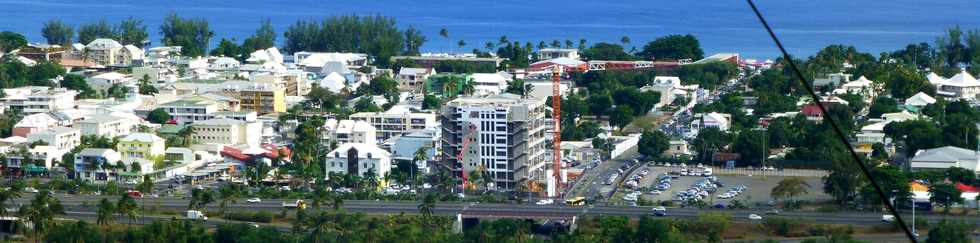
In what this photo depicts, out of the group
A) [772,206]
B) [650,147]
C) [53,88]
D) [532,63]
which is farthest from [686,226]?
[532,63]

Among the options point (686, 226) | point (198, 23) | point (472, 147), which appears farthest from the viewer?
point (198, 23)

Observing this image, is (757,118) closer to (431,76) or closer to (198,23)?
(431,76)

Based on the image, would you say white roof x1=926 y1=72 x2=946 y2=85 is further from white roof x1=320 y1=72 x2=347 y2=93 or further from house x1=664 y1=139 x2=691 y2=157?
white roof x1=320 y1=72 x2=347 y2=93

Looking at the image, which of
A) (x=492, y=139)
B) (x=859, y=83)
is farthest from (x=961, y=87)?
(x=492, y=139)

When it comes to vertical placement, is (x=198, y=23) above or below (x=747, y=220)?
above

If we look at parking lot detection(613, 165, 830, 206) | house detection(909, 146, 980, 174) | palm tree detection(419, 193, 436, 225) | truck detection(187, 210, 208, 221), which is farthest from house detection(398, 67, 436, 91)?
palm tree detection(419, 193, 436, 225)

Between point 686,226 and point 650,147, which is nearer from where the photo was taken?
point 686,226

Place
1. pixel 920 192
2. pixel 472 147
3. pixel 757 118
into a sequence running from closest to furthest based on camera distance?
pixel 920 192, pixel 472 147, pixel 757 118

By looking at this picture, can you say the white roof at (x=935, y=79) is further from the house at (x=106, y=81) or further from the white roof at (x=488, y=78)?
the house at (x=106, y=81)
